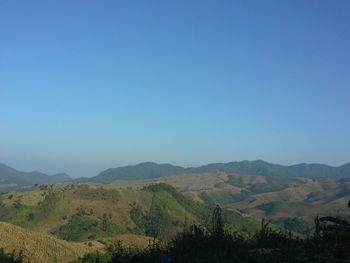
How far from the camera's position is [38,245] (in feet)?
232

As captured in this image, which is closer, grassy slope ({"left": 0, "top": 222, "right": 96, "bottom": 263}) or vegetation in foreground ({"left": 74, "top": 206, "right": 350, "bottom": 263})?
vegetation in foreground ({"left": 74, "top": 206, "right": 350, "bottom": 263})

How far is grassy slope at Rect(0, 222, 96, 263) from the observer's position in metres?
61.8

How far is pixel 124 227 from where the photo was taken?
195 meters

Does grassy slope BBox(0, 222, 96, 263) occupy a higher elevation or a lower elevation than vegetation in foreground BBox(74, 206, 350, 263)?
lower

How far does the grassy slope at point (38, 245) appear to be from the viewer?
61.8 meters

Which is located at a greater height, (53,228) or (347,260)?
(347,260)

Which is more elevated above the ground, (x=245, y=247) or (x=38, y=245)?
(x=245, y=247)

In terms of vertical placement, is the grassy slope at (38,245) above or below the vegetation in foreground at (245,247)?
below

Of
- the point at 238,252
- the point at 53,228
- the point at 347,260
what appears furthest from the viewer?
the point at 53,228

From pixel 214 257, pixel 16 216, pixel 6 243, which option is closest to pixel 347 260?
pixel 214 257

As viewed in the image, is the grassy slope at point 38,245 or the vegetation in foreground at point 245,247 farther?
the grassy slope at point 38,245

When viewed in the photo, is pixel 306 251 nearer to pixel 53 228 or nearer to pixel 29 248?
pixel 29 248

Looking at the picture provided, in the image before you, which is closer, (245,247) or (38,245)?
(245,247)

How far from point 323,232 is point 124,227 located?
197m
